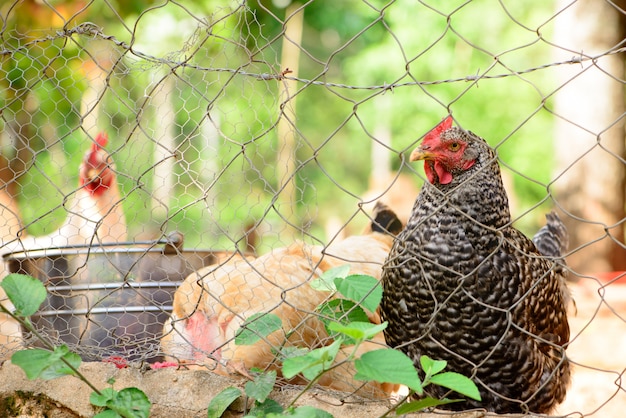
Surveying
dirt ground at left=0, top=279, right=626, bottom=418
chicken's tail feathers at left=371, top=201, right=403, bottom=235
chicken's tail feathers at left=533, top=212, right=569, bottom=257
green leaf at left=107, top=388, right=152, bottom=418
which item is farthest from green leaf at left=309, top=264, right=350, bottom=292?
chicken's tail feathers at left=371, top=201, right=403, bottom=235

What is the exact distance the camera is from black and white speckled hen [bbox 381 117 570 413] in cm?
198

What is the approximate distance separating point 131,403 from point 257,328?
1.21 ft

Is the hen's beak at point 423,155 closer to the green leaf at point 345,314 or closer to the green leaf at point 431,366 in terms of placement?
the green leaf at point 345,314

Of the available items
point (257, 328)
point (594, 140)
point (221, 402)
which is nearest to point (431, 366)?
point (257, 328)

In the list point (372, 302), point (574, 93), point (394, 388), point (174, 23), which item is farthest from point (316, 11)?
point (372, 302)

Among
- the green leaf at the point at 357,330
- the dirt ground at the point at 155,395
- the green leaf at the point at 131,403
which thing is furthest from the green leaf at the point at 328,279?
the green leaf at the point at 131,403

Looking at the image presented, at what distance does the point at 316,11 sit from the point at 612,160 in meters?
11.1

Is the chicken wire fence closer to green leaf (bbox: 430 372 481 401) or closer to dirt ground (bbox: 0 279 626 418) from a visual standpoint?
dirt ground (bbox: 0 279 626 418)

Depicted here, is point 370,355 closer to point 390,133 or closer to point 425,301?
point 425,301

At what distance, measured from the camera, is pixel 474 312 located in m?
1.96

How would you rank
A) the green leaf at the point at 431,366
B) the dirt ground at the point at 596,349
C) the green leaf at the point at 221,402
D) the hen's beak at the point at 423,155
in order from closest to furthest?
the green leaf at the point at 431,366, the green leaf at the point at 221,402, the hen's beak at the point at 423,155, the dirt ground at the point at 596,349

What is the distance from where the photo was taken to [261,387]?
1.71 meters

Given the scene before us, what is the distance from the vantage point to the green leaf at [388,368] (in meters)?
1.37

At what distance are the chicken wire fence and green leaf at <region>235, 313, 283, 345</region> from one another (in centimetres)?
5
